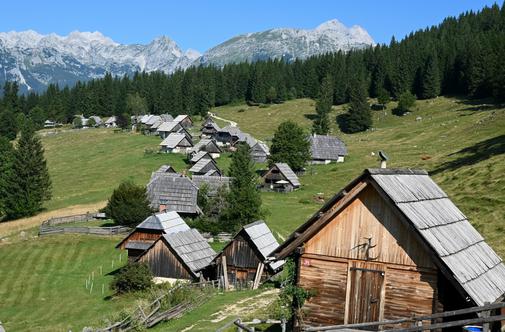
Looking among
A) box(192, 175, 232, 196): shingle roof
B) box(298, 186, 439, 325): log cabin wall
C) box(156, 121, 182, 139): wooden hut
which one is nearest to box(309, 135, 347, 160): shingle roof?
box(192, 175, 232, 196): shingle roof

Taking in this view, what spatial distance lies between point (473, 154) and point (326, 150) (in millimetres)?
30258

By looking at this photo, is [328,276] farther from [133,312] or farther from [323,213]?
[133,312]

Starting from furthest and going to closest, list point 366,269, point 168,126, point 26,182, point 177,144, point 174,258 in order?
1. point 168,126
2. point 177,144
3. point 26,182
4. point 174,258
5. point 366,269

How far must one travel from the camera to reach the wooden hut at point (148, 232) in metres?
45.4

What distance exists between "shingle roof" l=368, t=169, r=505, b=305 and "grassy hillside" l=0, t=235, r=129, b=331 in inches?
794

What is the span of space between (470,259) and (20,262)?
4028 centimetres

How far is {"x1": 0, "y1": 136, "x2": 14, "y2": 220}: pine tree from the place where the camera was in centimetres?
7338

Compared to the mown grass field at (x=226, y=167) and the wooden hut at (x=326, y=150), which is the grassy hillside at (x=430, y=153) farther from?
the wooden hut at (x=326, y=150)

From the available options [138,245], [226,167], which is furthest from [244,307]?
[226,167]

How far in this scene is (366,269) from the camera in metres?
18.8

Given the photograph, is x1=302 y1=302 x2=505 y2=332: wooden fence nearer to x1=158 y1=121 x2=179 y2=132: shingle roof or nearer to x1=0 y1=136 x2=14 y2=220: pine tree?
x1=0 y1=136 x2=14 y2=220: pine tree

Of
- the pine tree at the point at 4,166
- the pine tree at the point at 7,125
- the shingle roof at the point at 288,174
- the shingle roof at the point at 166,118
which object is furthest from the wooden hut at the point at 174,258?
the pine tree at the point at 7,125

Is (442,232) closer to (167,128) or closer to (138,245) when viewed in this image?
(138,245)

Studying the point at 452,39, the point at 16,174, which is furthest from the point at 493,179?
the point at 452,39
